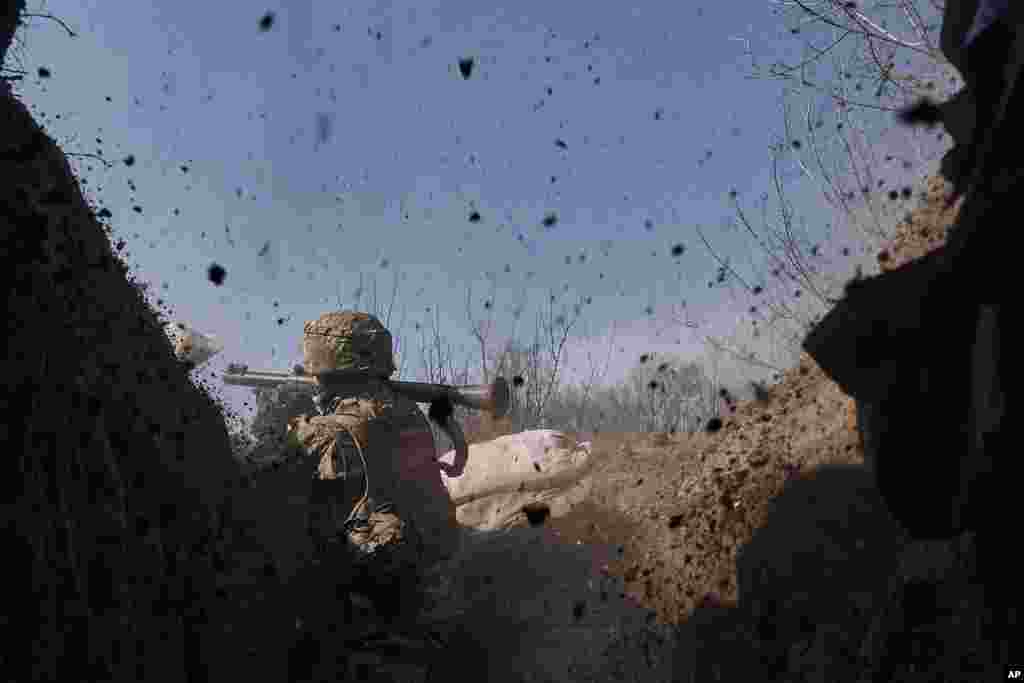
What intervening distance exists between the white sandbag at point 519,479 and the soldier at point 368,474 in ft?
4.44

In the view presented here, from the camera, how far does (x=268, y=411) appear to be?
11.6 m

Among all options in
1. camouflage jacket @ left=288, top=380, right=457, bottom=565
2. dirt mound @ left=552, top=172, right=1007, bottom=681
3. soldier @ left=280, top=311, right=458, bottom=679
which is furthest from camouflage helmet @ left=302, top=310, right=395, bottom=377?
dirt mound @ left=552, top=172, right=1007, bottom=681

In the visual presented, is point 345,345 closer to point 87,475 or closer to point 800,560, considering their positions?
point 87,475

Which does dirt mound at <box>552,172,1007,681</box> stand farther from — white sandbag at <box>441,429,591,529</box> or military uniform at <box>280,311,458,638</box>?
white sandbag at <box>441,429,591,529</box>

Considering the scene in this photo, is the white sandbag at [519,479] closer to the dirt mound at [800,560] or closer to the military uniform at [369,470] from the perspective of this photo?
the military uniform at [369,470]

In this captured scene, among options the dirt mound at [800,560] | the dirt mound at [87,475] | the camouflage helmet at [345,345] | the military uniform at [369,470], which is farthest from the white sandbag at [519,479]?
the dirt mound at [87,475]

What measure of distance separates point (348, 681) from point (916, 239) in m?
4.99

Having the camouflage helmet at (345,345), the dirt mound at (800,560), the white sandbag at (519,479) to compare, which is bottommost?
the dirt mound at (800,560)

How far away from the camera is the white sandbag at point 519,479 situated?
7.98 m

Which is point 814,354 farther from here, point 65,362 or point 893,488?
point 65,362

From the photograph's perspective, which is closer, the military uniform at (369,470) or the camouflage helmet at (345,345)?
the military uniform at (369,470)

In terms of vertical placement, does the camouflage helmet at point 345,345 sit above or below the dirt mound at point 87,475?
above

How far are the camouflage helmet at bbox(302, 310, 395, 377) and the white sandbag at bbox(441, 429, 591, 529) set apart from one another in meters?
2.58

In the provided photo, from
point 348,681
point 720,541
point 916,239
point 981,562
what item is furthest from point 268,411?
point 981,562
